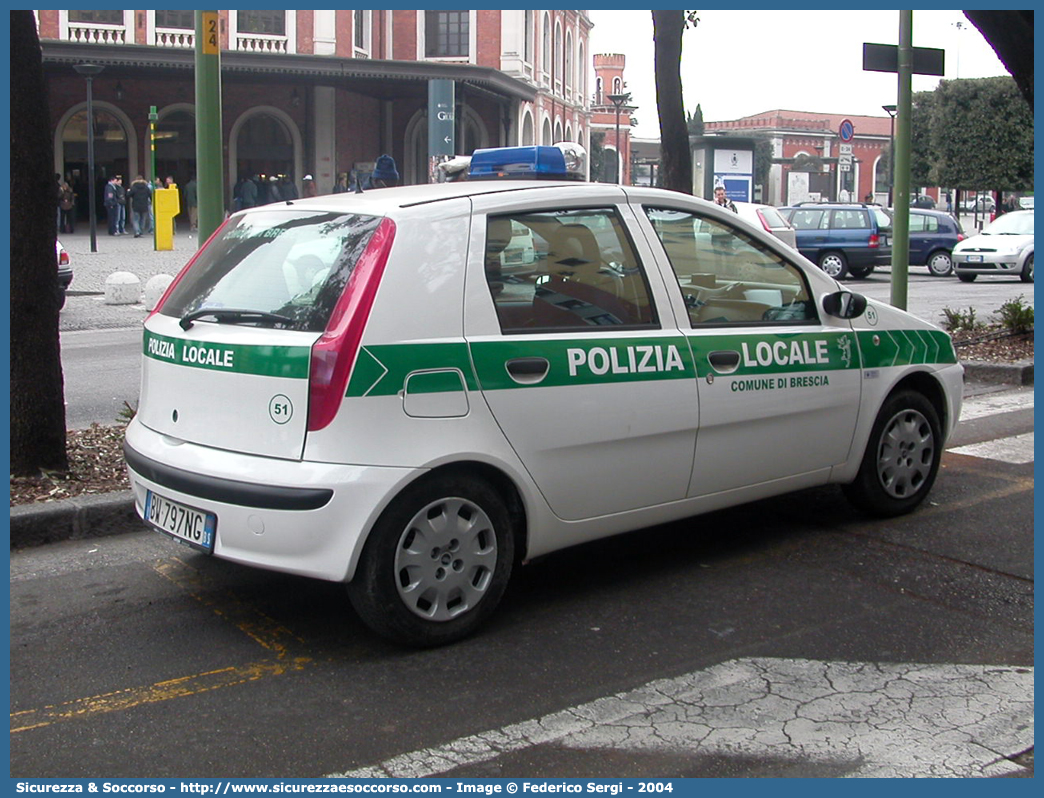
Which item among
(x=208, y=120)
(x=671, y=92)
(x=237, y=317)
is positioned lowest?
(x=237, y=317)

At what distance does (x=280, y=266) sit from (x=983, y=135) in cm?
4369

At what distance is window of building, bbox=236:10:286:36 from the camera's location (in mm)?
41375

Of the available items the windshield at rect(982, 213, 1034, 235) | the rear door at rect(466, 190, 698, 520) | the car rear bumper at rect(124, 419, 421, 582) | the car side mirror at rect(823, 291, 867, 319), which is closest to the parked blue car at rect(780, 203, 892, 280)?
the windshield at rect(982, 213, 1034, 235)

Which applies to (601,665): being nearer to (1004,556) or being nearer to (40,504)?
(1004,556)

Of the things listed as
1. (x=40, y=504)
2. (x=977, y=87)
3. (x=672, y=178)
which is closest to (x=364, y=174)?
(x=977, y=87)

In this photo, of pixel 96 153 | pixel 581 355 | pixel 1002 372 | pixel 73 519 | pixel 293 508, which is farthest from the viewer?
pixel 96 153

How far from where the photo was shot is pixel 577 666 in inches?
165

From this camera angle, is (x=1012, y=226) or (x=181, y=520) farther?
(x=1012, y=226)

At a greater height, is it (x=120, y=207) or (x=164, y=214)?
(x=120, y=207)

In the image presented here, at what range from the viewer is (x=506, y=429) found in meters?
4.41

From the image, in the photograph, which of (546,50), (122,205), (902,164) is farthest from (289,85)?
(902,164)

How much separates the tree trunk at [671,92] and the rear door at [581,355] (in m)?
6.12

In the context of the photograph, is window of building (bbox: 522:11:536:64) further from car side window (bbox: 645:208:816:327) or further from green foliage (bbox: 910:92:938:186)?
car side window (bbox: 645:208:816:327)

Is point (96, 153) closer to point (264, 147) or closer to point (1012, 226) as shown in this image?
point (264, 147)
